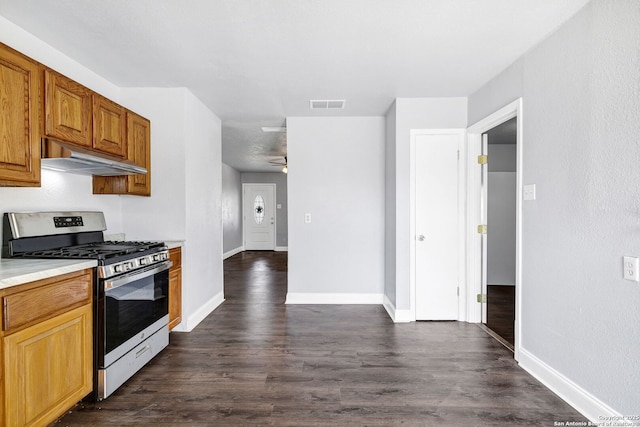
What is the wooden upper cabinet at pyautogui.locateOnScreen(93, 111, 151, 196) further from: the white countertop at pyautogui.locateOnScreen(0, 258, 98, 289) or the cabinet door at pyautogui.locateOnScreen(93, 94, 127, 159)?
the white countertop at pyautogui.locateOnScreen(0, 258, 98, 289)

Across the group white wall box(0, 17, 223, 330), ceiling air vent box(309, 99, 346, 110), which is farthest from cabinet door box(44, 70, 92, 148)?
ceiling air vent box(309, 99, 346, 110)

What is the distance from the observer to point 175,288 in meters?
3.05

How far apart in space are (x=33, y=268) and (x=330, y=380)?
193 cm

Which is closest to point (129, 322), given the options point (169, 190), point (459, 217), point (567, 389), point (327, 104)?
point (169, 190)

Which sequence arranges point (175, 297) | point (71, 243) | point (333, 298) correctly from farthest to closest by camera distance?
point (333, 298)
point (175, 297)
point (71, 243)

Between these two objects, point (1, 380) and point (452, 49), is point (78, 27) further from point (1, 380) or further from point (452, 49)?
point (452, 49)

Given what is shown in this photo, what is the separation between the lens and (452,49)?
96.7 inches

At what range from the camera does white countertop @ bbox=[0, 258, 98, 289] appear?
1519 mm

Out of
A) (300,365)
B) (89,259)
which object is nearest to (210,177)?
(89,259)

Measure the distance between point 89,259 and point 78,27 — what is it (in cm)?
155

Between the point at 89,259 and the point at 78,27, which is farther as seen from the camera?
the point at 78,27

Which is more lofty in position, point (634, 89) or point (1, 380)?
point (634, 89)

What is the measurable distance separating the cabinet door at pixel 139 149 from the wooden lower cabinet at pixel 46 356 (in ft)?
3.98

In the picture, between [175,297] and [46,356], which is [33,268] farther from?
[175,297]
